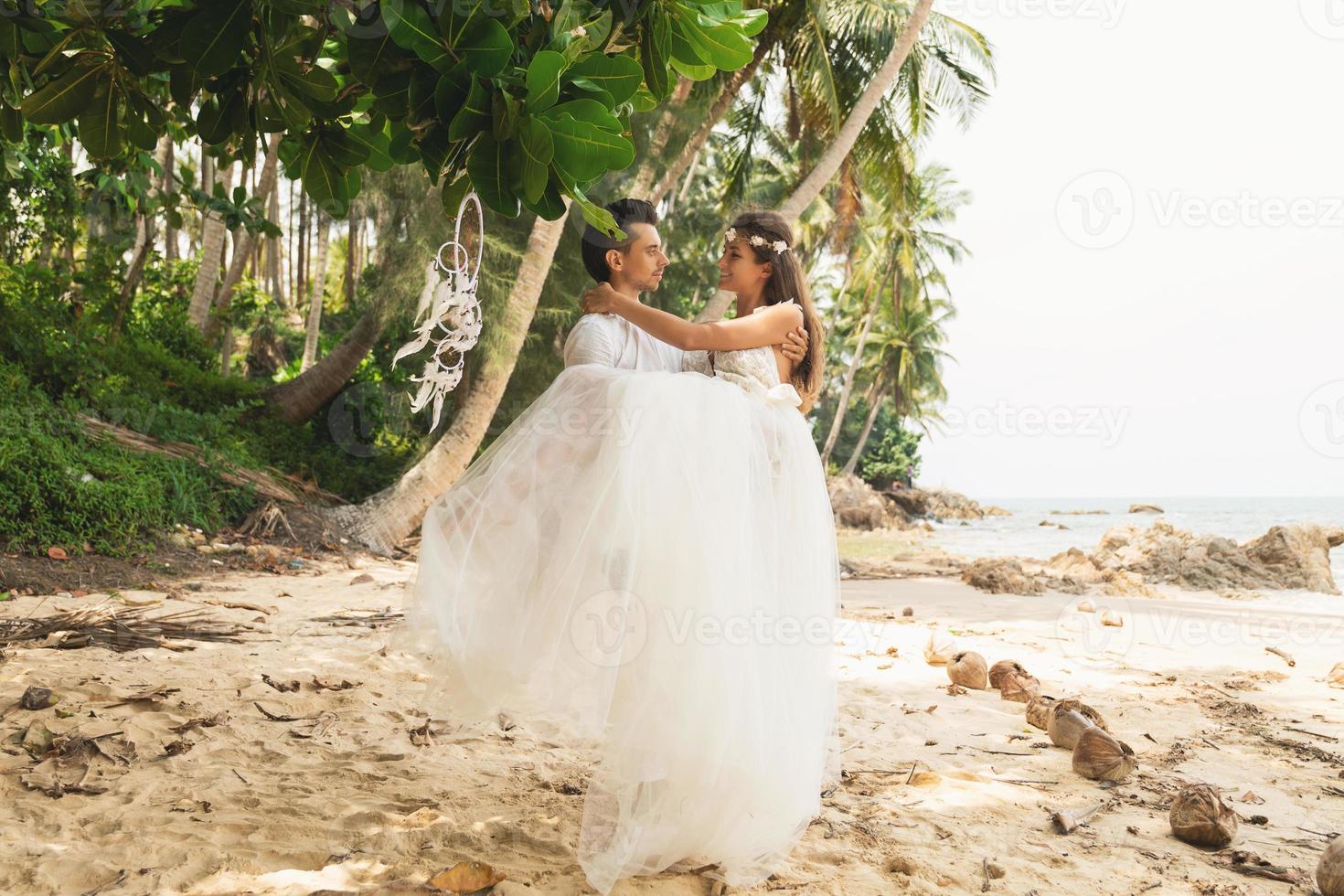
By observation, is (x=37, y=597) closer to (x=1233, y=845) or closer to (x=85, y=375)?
(x=85, y=375)

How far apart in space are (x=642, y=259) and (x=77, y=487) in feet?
19.0

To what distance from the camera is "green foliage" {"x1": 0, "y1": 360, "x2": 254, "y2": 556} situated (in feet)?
21.6

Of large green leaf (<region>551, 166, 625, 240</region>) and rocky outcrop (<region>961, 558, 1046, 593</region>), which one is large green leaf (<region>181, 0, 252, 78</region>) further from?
rocky outcrop (<region>961, 558, 1046, 593</region>)

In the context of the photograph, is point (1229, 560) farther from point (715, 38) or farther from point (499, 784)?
→ point (715, 38)

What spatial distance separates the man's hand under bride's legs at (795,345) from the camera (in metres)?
3.16

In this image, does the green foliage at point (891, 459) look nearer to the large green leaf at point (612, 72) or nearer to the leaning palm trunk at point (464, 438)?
the leaning palm trunk at point (464, 438)

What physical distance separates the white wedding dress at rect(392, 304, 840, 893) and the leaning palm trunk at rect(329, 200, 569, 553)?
23.7 feet

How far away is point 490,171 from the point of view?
2.11m

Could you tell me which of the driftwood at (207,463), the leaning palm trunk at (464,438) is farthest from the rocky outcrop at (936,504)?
the driftwood at (207,463)

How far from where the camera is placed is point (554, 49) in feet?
6.70

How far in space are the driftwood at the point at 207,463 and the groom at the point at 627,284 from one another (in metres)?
7.11

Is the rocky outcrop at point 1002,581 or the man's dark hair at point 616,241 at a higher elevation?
the man's dark hair at point 616,241

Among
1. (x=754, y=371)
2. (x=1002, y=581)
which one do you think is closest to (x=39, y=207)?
(x=754, y=371)

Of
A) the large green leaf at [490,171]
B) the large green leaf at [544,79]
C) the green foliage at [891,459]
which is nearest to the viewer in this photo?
the large green leaf at [544,79]
